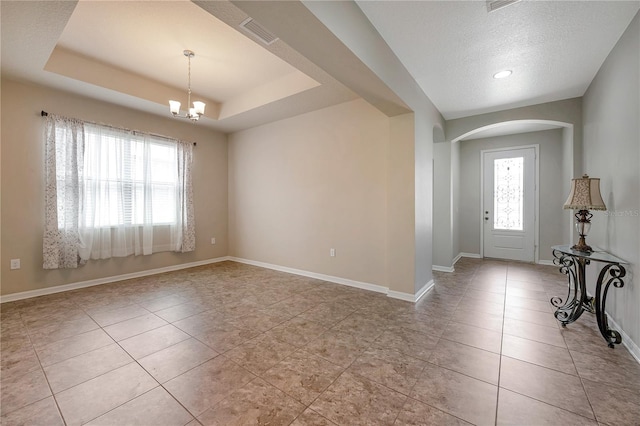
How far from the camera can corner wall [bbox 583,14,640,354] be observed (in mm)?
2098

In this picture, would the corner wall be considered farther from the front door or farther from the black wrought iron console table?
the front door

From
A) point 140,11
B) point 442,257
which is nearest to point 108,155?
point 140,11

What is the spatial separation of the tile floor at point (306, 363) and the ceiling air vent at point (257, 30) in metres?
2.86

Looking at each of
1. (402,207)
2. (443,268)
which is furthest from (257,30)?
(443,268)

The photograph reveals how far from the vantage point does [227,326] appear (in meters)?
2.61

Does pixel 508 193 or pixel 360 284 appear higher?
pixel 508 193

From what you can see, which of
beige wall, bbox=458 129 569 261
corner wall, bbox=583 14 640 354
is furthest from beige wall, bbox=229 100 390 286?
beige wall, bbox=458 129 569 261

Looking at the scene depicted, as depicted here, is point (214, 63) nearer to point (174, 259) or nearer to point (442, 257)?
point (174, 259)

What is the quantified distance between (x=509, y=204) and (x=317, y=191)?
4.46m

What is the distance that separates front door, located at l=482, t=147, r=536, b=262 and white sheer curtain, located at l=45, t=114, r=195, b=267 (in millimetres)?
6472

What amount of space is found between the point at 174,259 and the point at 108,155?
2084 millimetres

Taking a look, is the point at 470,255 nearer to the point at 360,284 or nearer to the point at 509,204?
the point at 509,204

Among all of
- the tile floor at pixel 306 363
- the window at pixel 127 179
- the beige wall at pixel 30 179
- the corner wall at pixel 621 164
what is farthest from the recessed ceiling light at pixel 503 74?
the beige wall at pixel 30 179

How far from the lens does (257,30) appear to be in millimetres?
2418
